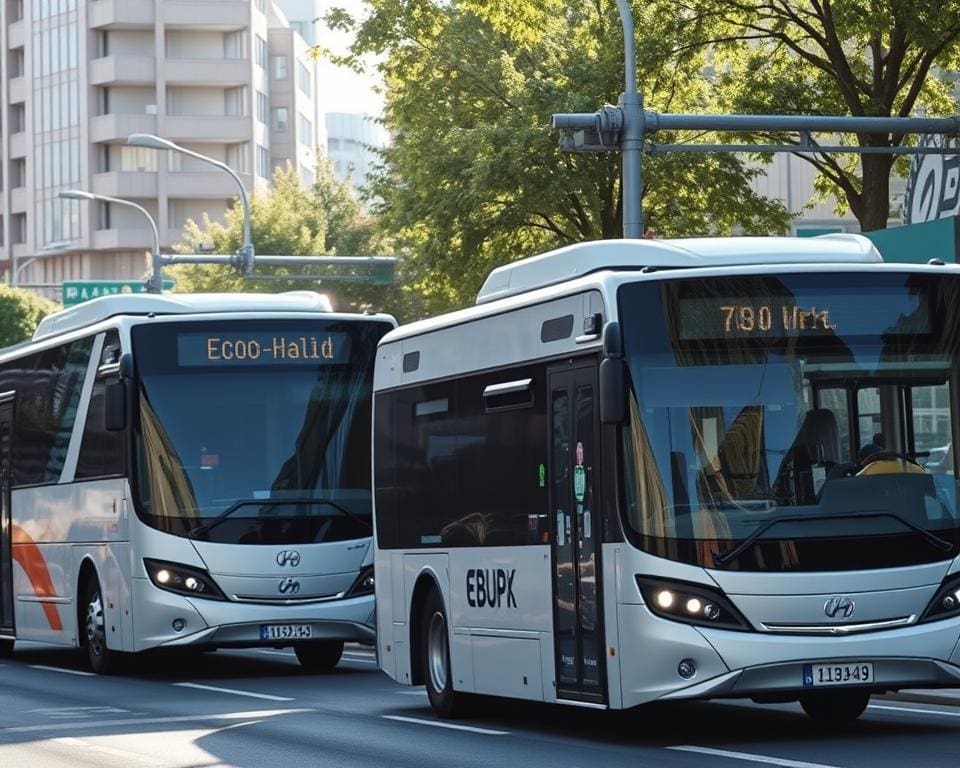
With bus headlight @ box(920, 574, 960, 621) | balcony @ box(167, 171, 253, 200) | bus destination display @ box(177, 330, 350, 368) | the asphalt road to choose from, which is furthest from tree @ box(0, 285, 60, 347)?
bus headlight @ box(920, 574, 960, 621)

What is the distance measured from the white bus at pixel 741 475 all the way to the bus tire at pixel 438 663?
1.54 m

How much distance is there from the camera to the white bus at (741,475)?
464 inches

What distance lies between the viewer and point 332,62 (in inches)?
1674

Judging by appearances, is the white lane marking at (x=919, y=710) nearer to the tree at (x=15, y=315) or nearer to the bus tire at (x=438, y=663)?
the bus tire at (x=438, y=663)

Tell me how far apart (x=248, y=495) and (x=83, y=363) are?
9.48ft

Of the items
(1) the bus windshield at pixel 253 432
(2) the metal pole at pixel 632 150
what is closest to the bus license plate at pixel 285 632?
(1) the bus windshield at pixel 253 432

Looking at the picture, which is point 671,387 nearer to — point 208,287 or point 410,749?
point 410,749

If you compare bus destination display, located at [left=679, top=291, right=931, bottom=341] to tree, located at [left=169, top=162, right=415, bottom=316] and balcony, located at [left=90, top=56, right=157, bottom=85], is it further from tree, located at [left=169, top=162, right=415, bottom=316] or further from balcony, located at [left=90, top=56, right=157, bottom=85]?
balcony, located at [left=90, top=56, right=157, bottom=85]

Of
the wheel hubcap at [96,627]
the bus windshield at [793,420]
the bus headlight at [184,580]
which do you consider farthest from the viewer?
the wheel hubcap at [96,627]

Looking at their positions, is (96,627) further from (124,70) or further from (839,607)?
(124,70)

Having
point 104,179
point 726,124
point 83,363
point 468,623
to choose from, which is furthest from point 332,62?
point 104,179

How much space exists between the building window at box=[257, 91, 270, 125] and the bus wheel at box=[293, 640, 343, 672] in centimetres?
9237

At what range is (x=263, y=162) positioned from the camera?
113562 millimetres

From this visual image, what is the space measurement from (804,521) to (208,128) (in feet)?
322
